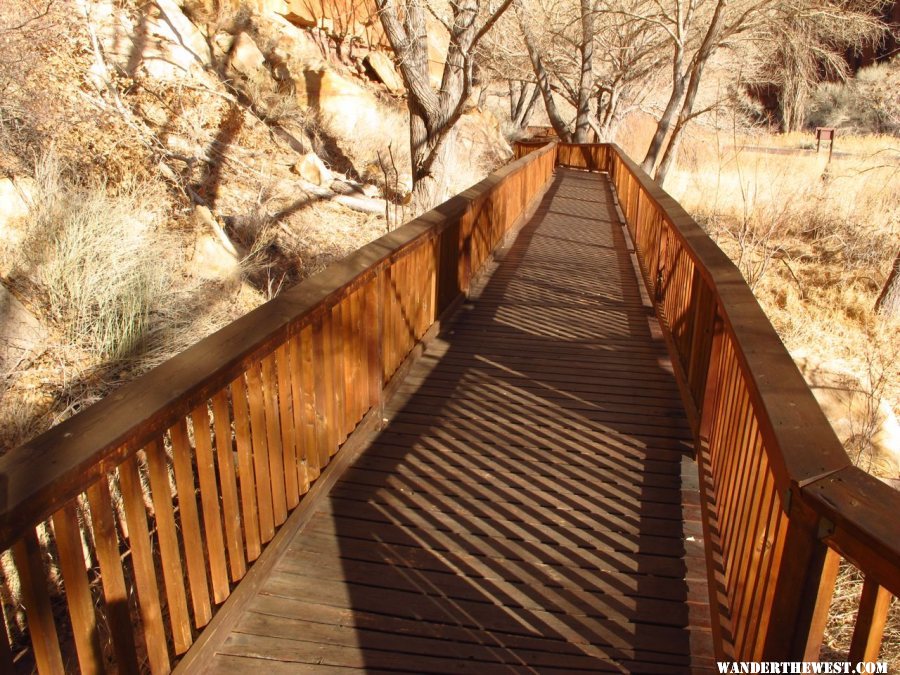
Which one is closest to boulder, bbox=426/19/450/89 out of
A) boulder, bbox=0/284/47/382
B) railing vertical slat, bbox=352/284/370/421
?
boulder, bbox=0/284/47/382

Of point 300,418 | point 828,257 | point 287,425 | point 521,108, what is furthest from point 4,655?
point 521,108

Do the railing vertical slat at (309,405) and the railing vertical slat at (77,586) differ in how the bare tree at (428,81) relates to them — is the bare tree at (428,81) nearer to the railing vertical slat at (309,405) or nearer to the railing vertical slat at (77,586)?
the railing vertical slat at (309,405)

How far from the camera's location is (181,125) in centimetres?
1438

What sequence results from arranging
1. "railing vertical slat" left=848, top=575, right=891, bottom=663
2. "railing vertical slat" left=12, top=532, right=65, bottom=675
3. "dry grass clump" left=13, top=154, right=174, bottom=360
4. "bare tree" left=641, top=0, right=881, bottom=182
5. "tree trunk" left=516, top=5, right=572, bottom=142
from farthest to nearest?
"tree trunk" left=516, top=5, right=572, bottom=142
"bare tree" left=641, top=0, right=881, bottom=182
"dry grass clump" left=13, top=154, right=174, bottom=360
"railing vertical slat" left=12, top=532, right=65, bottom=675
"railing vertical slat" left=848, top=575, right=891, bottom=663

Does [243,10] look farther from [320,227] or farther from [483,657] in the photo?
[483,657]

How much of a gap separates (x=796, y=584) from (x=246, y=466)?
6.70 feet

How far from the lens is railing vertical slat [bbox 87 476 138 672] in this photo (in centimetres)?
203

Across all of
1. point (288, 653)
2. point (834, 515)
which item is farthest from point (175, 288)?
point (834, 515)

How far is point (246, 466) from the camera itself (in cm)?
294

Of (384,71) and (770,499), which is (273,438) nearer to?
(770,499)

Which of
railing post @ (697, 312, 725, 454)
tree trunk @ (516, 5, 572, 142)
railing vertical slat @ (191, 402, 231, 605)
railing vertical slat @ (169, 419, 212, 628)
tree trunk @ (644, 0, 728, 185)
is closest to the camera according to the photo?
railing vertical slat @ (169, 419, 212, 628)

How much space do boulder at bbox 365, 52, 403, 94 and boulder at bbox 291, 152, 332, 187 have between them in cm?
1118

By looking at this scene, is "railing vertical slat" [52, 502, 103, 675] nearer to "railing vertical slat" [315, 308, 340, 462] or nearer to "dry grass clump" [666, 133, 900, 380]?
"railing vertical slat" [315, 308, 340, 462]

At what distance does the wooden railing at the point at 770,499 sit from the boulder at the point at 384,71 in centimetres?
2324
